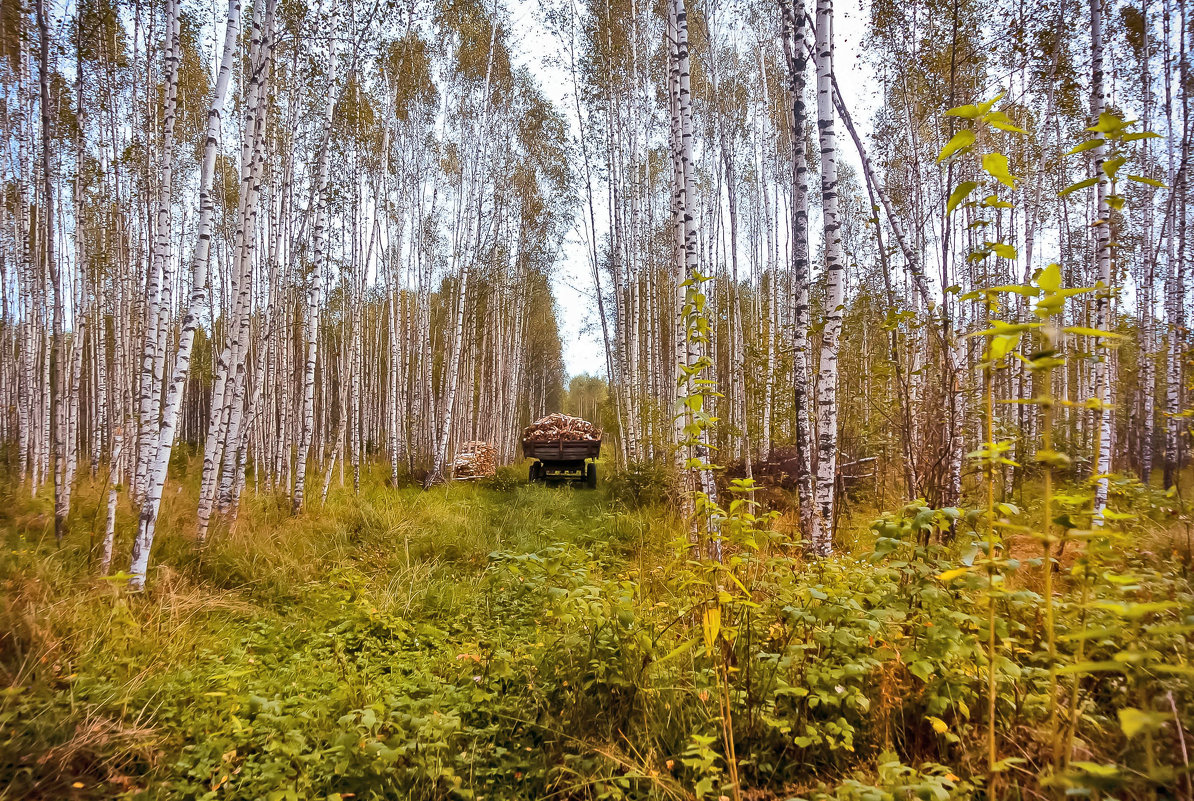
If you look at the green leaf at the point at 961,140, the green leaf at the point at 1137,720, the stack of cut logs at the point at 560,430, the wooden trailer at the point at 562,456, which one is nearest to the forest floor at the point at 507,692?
the green leaf at the point at 1137,720

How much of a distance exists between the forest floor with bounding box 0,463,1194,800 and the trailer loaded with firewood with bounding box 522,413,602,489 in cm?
745

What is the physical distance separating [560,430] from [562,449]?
1.46m

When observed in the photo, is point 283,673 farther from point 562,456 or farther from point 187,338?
point 562,456

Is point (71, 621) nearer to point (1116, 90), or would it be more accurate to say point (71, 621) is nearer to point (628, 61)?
point (628, 61)

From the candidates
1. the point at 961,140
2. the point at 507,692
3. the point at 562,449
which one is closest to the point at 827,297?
the point at 961,140

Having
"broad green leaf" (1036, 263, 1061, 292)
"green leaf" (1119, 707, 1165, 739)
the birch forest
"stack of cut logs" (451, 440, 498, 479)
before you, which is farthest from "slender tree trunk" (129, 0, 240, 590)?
"stack of cut logs" (451, 440, 498, 479)

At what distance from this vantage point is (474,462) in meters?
12.9

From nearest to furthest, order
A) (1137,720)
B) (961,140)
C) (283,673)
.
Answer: (1137,720)
(961,140)
(283,673)

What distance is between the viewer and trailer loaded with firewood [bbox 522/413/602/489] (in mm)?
11586

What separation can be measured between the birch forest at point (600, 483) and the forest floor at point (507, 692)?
0.08 ft

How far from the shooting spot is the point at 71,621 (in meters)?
3.20

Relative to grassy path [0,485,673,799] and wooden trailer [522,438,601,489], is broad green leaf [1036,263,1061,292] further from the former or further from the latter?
wooden trailer [522,438,601,489]

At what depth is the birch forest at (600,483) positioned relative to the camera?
2084mm

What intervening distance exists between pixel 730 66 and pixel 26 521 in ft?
51.4
